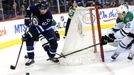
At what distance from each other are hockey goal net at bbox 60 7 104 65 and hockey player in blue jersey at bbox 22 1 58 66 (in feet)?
0.93

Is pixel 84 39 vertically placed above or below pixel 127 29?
below

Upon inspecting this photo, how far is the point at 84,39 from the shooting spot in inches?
235

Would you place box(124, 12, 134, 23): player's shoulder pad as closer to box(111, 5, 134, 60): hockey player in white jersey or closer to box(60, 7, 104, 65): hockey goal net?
box(111, 5, 134, 60): hockey player in white jersey

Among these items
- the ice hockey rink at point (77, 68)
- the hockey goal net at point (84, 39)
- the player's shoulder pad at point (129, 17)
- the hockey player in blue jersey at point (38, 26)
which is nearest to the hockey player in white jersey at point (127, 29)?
the player's shoulder pad at point (129, 17)

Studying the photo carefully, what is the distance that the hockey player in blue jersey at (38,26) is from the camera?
18.0 feet

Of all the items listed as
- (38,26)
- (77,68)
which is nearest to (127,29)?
(77,68)

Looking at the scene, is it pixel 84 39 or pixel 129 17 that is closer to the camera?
pixel 129 17

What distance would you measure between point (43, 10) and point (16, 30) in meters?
4.13

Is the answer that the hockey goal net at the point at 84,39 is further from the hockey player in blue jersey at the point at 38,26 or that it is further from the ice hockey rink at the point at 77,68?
the hockey player in blue jersey at the point at 38,26

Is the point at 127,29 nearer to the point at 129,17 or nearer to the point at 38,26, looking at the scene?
the point at 129,17

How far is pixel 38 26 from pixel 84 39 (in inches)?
30.6

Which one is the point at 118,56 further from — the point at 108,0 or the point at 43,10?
the point at 108,0

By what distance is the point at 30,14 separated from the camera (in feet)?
18.1

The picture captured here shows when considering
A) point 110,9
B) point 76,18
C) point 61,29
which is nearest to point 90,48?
point 76,18
